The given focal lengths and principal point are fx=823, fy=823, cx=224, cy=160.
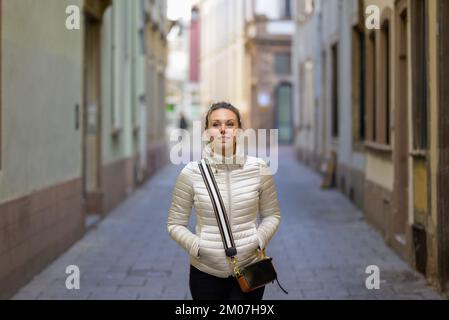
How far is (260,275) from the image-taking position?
13.8 feet

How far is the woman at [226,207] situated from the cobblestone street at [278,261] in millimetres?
3453

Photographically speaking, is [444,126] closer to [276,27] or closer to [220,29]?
[276,27]

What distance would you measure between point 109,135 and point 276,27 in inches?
1131

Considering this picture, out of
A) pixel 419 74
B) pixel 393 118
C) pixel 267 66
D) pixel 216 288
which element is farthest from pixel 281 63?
pixel 216 288

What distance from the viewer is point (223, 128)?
4160mm

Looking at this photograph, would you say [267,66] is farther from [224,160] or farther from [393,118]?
[224,160]

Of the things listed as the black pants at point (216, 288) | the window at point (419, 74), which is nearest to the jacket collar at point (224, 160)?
the black pants at point (216, 288)

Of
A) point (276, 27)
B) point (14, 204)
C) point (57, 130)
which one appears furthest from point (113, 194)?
point (276, 27)

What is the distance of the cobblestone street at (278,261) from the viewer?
7.88 m

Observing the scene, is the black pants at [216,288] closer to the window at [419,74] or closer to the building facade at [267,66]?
the window at [419,74]

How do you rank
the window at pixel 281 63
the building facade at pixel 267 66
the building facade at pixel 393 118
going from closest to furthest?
1. the building facade at pixel 393 118
2. the building facade at pixel 267 66
3. the window at pixel 281 63

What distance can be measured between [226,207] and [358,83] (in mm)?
11514

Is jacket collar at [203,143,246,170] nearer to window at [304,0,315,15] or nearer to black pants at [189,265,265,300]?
black pants at [189,265,265,300]

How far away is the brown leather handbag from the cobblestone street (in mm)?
3516
